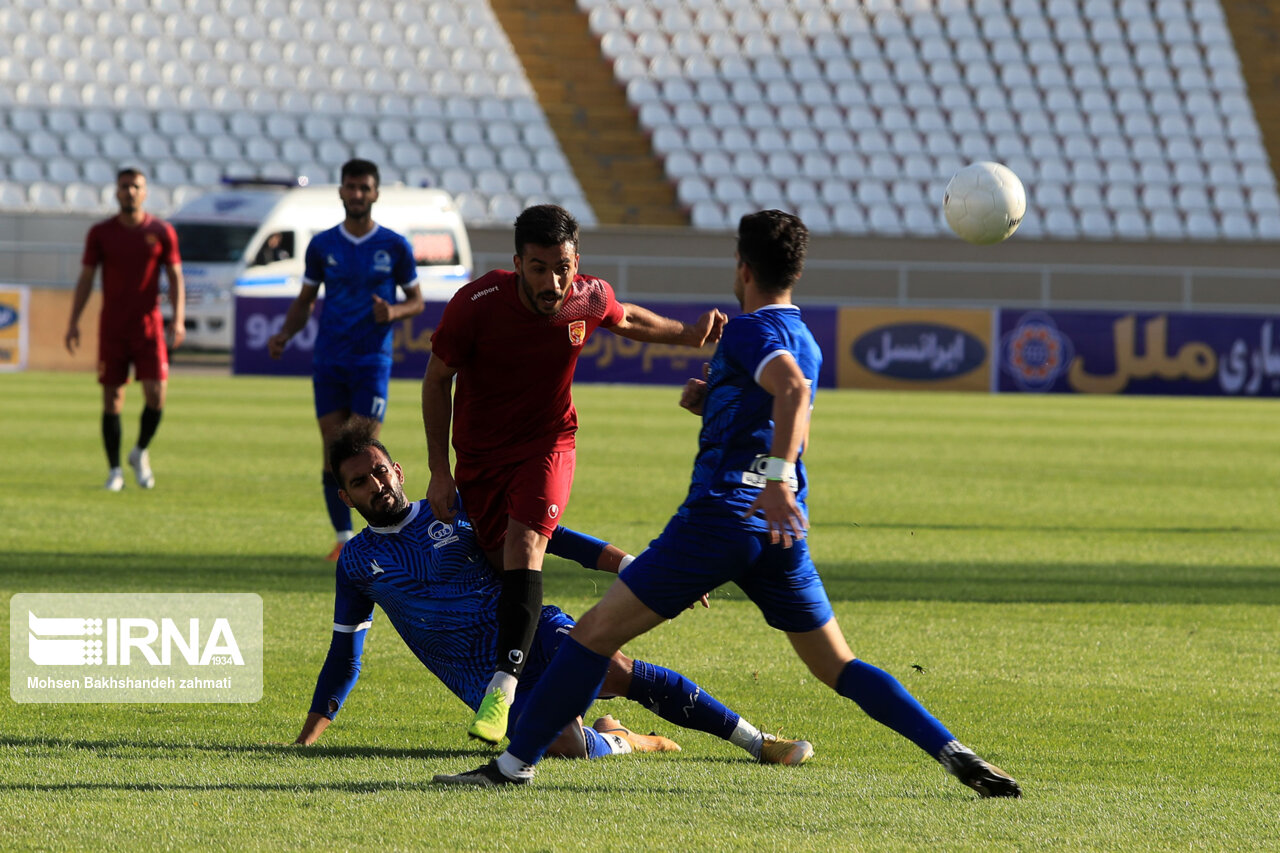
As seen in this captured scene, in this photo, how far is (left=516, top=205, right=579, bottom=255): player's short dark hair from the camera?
5.02 metres

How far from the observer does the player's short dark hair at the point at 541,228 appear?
502cm

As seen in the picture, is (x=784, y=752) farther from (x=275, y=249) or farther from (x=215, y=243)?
(x=215, y=243)

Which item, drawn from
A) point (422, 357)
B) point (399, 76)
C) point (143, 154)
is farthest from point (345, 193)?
point (399, 76)

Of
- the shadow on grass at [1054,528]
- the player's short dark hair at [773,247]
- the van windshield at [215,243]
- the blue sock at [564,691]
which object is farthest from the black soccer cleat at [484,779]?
the van windshield at [215,243]

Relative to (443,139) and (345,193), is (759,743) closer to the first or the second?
(345,193)

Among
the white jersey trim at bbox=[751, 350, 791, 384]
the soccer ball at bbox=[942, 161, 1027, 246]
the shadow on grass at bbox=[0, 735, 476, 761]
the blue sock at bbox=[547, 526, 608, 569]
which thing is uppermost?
the soccer ball at bbox=[942, 161, 1027, 246]

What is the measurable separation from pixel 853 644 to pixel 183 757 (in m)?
3.08

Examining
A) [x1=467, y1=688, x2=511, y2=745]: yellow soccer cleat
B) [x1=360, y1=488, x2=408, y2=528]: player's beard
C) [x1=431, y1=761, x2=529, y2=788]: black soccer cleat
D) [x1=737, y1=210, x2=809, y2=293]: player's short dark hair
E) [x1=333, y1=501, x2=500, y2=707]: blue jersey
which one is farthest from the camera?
[x1=360, y1=488, x2=408, y2=528]: player's beard

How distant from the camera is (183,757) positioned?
4.80 meters

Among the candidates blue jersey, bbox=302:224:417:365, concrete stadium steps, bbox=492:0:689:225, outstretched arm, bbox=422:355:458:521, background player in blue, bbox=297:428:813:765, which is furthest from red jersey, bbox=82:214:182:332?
concrete stadium steps, bbox=492:0:689:225

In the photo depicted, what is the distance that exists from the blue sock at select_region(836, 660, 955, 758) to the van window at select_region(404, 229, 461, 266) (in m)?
22.2

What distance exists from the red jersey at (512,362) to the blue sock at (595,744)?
0.98m

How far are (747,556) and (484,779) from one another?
0.91 meters

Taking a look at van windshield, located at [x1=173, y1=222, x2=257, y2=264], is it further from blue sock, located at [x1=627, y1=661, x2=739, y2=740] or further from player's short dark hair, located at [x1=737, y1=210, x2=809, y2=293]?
player's short dark hair, located at [x1=737, y1=210, x2=809, y2=293]
